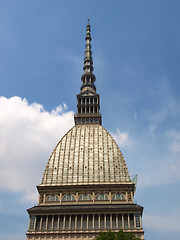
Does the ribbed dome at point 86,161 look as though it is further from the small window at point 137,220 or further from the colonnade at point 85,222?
the small window at point 137,220

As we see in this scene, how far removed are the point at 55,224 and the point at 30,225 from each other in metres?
6.25

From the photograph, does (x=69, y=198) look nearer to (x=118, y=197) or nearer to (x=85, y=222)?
(x=85, y=222)

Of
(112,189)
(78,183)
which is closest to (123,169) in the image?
(112,189)

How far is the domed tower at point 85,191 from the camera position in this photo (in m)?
65.6

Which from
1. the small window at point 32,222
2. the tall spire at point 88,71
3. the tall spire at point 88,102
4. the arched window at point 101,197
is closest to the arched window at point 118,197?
the arched window at point 101,197

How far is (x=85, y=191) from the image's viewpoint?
73.7m

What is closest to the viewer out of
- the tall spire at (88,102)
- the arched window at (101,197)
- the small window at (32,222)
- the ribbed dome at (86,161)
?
the small window at (32,222)

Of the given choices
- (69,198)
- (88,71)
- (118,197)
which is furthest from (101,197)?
(88,71)

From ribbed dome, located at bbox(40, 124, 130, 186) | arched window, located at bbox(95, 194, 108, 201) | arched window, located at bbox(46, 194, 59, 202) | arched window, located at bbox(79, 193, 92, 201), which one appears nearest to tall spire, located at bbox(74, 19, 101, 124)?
ribbed dome, located at bbox(40, 124, 130, 186)

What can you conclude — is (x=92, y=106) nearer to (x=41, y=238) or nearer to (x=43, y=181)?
(x=43, y=181)

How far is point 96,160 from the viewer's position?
82.6m

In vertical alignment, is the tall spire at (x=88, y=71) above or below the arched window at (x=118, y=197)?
above

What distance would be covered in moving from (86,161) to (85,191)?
11.2 metres

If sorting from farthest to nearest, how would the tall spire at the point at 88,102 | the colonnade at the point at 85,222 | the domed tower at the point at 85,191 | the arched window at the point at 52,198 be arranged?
1. the tall spire at the point at 88,102
2. the arched window at the point at 52,198
3. the domed tower at the point at 85,191
4. the colonnade at the point at 85,222
